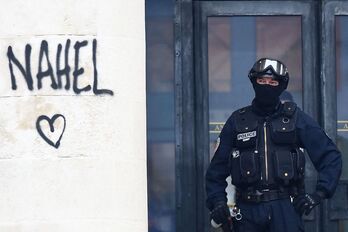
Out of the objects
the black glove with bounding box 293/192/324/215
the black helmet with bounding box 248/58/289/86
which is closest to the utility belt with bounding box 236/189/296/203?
the black glove with bounding box 293/192/324/215

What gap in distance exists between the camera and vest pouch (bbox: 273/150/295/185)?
914 cm

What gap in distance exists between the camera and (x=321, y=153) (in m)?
9.23

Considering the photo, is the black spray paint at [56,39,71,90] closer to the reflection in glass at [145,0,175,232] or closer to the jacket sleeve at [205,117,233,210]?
the jacket sleeve at [205,117,233,210]

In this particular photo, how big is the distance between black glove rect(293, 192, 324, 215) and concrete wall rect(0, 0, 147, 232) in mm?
1168

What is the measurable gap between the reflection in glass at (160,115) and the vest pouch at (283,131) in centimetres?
154

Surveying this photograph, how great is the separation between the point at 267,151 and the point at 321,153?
0.38m

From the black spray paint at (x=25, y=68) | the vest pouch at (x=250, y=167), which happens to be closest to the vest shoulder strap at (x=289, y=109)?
the vest pouch at (x=250, y=167)

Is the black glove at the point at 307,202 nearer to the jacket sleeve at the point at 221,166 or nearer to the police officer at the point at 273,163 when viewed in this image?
the police officer at the point at 273,163

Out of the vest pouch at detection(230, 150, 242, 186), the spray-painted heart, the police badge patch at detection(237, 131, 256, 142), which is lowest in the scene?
the vest pouch at detection(230, 150, 242, 186)

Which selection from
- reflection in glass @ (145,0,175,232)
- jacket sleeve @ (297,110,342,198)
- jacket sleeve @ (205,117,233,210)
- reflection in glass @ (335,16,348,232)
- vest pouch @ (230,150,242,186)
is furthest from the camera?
reflection in glass @ (335,16,348,232)

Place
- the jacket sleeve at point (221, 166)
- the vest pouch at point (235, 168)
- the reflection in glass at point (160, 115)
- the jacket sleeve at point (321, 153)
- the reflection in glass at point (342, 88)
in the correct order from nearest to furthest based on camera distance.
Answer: the jacket sleeve at point (321, 153)
the vest pouch at point (235, 168)
the jacket sleeve at point (221, 166)
the reflection in glass at point (160, 115)
the reflection in glass at point (342, 88)

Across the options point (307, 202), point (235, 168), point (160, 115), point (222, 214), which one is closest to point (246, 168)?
point (235, 168)

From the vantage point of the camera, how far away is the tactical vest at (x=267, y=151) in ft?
30.1

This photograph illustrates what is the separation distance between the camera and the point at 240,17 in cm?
1074
